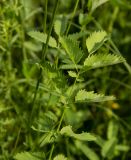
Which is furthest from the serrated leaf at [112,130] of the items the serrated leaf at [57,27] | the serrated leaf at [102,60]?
the serrated leaf at [102,60]

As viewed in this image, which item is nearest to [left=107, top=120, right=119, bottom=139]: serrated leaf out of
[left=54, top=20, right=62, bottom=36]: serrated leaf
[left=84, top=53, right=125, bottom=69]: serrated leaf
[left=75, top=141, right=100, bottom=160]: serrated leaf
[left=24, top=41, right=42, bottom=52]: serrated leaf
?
[left=75, top=141, right=100, bottom=160]: serrated leaf

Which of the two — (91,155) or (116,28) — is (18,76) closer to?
(91,155)

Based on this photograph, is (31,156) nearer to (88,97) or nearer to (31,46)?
(88,97)

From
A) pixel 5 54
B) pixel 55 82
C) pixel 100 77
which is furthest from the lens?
pixel 100 77

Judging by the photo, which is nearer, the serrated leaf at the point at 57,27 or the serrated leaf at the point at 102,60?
the serrated leaf at the point at 102,60

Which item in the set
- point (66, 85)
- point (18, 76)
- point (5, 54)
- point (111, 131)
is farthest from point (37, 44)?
point (66, 85)

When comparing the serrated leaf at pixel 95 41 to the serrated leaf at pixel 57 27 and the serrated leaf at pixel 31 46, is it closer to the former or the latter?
the serrated leaf at pixel 57 27
